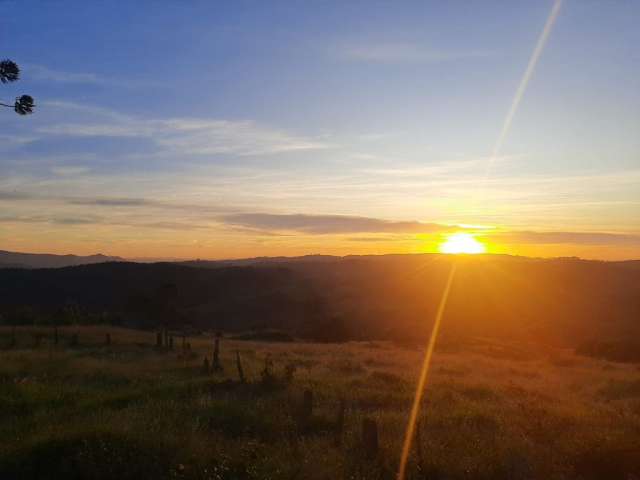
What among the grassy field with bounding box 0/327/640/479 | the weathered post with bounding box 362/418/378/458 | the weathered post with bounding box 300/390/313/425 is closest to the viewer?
the grassy field with bounding box 0/327/640/479

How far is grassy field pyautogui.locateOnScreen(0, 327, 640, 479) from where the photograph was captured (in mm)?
9836

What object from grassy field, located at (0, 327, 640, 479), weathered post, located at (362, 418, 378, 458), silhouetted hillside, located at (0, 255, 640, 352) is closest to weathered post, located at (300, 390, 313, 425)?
grassy field, located at (0, 327, 640, 479)

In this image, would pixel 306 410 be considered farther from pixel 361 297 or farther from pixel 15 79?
pixel 361 297

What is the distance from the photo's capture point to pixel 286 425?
12430mm

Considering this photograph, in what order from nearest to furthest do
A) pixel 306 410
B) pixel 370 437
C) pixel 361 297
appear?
pixel 370 437 → pixel 306 410 → pixel 361 297

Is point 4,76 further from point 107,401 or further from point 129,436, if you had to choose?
point 107,401

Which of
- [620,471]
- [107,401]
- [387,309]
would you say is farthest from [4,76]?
[387,309]

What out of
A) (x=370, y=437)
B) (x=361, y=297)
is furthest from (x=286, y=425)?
(x=361, y=297)

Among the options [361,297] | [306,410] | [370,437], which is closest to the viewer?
[370,437]

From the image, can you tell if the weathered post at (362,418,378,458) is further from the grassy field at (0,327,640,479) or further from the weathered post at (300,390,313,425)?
the weathered post at (300,390,313,425)

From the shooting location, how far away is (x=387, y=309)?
268 ft

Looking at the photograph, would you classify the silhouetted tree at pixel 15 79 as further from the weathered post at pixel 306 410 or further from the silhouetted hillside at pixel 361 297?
the silhouetted hillside at pixel 361 297

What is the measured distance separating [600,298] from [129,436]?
8825 centimetres

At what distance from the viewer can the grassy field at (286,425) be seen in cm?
984
